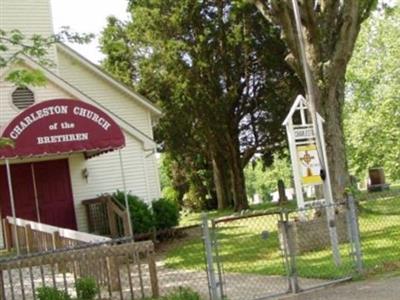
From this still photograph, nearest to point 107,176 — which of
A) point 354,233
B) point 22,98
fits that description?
point 22,98

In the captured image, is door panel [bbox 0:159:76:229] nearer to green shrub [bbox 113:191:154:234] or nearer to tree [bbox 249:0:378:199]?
green shrub [bbox 113:191:154:234]

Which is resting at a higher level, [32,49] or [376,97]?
[376,97]

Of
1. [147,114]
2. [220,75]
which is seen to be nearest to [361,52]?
[220,75]

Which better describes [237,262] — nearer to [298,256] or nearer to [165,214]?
[298,256]

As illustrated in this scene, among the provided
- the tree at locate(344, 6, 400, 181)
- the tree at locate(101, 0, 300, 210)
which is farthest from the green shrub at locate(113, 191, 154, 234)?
the tree at locate(344, 6, 400, 181)

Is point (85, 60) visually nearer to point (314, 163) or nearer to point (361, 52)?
point (314, 163)

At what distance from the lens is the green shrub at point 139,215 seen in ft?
56.0

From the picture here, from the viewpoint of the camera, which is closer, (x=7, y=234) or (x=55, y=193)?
(x=7, y=234)

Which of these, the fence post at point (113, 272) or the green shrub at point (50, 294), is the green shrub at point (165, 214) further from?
the green shrub at point (50, 294)

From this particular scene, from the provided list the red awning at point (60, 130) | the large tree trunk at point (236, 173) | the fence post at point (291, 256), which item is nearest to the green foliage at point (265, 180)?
the large tree trunk at point (236, 173)

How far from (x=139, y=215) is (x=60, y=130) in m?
3.69

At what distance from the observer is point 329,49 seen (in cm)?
1689

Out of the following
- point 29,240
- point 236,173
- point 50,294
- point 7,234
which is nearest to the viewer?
point 50,294

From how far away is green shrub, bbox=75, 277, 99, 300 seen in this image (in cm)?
844
